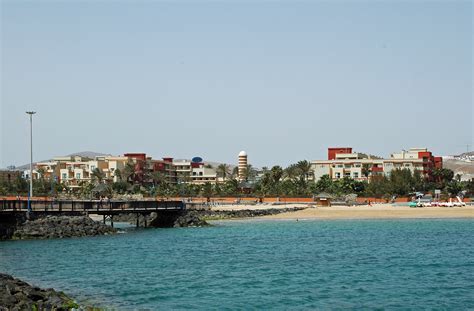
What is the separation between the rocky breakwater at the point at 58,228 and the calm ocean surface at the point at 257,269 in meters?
2.49

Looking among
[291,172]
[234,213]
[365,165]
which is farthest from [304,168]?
[234,213]

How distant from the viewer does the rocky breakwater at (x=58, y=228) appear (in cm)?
6234

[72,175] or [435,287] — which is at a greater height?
[72,175]

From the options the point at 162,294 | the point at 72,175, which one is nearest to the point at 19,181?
the point at 72,175

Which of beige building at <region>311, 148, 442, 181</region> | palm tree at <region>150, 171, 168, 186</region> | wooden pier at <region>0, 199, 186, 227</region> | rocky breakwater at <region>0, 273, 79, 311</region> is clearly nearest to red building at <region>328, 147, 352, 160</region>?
beige building at <region>311, 148, 442, 181</region>

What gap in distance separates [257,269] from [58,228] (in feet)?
95.1

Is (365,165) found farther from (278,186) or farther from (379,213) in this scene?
(379,213)

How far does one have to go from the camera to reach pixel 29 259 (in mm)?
47406

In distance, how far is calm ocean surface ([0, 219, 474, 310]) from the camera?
3106cm

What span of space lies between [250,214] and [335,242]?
161 ft

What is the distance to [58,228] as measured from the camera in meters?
64.8

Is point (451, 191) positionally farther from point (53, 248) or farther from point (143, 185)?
point (53, 248)

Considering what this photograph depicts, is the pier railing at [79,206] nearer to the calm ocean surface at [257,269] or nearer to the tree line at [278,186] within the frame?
the calm ocean surface at [257,269]

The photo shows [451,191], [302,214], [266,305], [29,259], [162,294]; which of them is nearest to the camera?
[266,305]
